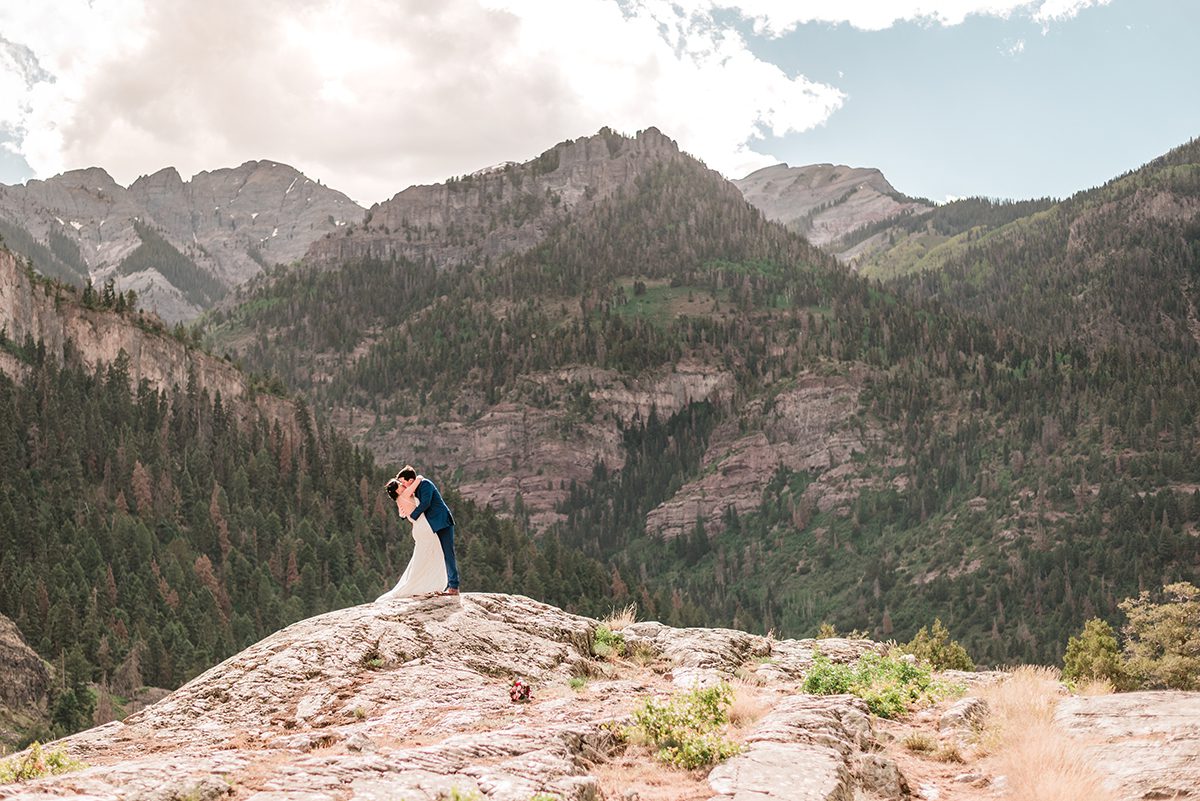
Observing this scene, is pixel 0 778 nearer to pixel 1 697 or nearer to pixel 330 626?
pixel 330 626

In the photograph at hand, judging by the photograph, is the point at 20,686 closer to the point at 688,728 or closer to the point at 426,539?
the point at 426,539

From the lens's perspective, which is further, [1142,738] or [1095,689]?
[1095,689]

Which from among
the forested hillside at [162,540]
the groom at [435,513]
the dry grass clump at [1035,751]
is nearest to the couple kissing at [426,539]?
the groom at [435,513]

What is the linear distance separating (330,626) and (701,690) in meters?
8.14

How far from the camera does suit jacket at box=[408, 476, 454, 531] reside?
22.9 meters

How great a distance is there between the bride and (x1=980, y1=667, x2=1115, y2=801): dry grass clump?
11.8 m

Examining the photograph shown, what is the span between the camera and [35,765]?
13344 millimetres

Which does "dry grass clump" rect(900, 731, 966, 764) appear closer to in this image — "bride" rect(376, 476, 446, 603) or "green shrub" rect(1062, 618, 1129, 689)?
"bride" rect(376, 476, 446, 603)

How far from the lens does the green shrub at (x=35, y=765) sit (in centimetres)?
1302

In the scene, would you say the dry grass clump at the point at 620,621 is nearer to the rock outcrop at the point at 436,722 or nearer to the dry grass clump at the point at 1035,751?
the rock outcrop at the point at 436,722

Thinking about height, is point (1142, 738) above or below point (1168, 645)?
above

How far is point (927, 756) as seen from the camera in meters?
16.0

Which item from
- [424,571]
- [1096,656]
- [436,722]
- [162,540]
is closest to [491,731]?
[436,722]

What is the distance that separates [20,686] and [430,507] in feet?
313
